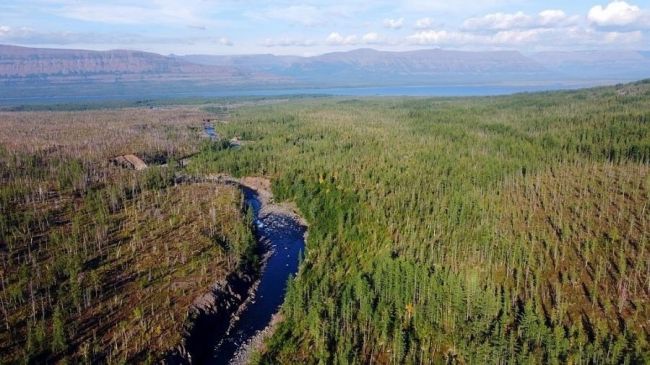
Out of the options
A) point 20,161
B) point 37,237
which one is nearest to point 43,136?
point 20,161

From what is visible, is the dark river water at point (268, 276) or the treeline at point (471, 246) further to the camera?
the dark river water at point (268, 276)

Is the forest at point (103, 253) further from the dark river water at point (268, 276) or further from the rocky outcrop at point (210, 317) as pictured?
the dark river water at point (268, 276)

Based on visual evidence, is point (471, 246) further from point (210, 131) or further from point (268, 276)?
point (210, 131)

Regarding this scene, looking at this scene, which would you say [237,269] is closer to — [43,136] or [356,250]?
[356,250]

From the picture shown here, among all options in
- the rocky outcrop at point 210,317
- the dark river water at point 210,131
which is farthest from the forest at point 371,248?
the dark river water at point 210,131

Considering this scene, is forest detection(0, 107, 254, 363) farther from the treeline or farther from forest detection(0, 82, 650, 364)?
the treeline

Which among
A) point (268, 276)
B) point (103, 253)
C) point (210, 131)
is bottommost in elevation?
point (268, 276)

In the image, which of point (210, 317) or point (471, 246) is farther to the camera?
point (471, 246)

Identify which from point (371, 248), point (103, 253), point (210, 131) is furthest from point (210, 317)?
point (210, 131)
